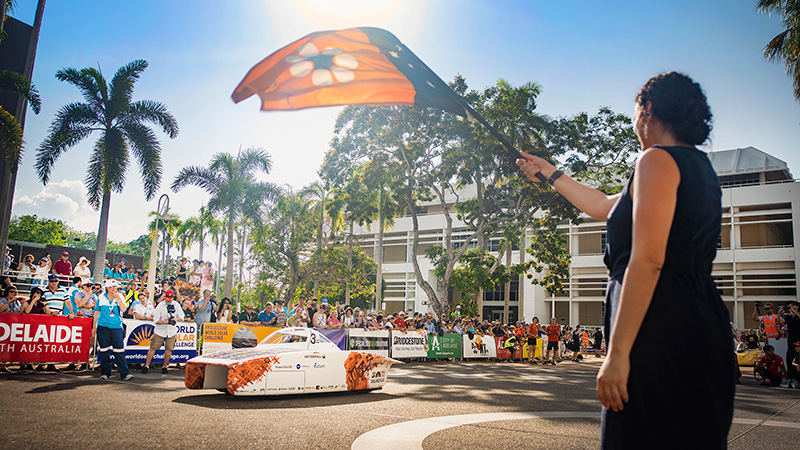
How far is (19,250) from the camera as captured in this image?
31625 mm

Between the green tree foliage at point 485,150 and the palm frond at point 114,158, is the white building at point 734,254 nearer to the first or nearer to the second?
the green tree foliage at point 485,150

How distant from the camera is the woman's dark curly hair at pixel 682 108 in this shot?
2.23 meters

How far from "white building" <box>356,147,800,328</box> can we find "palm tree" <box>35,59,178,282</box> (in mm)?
28053

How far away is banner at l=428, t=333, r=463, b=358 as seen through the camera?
24180 mm

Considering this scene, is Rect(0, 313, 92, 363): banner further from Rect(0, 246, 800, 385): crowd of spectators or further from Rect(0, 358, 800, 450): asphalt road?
Rect(0, 358, 800, 450): asphalt road

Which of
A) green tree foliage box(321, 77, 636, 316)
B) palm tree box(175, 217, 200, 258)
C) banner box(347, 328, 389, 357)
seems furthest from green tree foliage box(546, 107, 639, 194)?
palm tree box(175, 217, 200, 258)

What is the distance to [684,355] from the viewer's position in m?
1.89

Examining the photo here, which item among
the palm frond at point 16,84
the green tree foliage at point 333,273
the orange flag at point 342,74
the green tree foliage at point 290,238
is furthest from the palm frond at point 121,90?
the orange flag at point 342,74

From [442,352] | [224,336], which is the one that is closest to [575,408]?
[224,336]

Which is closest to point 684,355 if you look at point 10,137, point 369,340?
point 369,340

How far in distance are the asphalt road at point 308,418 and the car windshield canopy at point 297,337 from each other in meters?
1.05

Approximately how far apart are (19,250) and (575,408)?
3353cm

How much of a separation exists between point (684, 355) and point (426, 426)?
5.64 meters

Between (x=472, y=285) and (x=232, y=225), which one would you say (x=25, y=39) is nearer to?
(x=232, y=225)
